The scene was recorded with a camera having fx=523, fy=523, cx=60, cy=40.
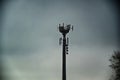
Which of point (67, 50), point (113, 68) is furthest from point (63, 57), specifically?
point (113, 68)

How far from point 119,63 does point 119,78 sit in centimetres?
218

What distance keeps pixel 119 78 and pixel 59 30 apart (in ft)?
23.7

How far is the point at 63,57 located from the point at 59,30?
2630 mm

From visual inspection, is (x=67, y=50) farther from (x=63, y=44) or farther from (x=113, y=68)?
(x=113, y=68)

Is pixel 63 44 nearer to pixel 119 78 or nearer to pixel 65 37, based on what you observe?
pixel 65 37

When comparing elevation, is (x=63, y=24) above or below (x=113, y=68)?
above

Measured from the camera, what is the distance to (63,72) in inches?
1921

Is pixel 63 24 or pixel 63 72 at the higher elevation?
pixel 63 24

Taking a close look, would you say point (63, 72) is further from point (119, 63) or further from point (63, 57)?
point (119, 63)

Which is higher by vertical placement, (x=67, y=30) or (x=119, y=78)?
(x=67, y=30)

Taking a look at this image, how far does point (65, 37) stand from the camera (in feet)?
162

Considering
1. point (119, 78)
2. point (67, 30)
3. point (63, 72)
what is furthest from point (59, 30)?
point (119, 78)

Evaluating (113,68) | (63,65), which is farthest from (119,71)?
(63,65)

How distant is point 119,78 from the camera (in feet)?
160
